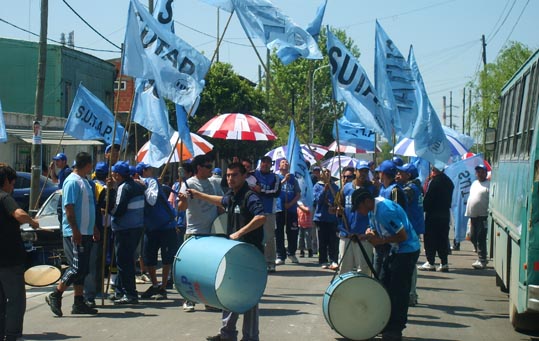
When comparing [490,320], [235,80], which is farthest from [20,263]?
[235,80]

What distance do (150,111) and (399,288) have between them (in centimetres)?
501

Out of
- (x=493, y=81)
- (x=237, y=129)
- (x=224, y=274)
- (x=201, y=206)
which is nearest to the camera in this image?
(x=224, y=274)

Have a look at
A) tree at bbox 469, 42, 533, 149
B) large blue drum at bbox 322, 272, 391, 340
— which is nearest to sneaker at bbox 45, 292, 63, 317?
large blue drum at bbox 322, 272, 391, 340

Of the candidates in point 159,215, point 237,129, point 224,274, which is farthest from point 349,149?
point 224,274

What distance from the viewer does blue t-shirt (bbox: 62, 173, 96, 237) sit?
424 inches

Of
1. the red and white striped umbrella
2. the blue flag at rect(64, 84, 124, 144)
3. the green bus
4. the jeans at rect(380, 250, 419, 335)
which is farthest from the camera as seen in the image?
the red and white striped umbrella

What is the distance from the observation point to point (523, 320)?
10.3 m

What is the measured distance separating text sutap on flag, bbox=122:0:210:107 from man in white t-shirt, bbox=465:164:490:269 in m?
7.41

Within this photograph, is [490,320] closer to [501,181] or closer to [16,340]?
[501,181]

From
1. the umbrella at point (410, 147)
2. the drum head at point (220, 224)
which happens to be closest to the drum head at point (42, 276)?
the drum head at point (220, 224)

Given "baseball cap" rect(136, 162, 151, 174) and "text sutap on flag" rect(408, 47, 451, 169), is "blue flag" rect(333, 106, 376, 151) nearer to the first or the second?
"text sutap on flag" rect(408, 47, 451, 169)

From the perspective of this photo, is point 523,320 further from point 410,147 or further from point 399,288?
point 410,147

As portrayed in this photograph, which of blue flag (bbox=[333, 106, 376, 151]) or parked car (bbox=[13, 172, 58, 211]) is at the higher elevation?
blue flag (bbox=[333, 106, 376, 151])

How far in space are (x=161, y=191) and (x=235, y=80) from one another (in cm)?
3522
